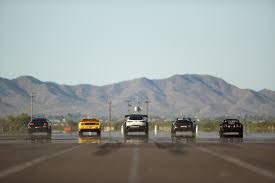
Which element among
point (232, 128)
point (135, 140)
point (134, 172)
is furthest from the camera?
point (232, 128)

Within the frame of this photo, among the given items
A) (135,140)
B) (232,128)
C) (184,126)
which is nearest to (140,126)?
(184,126)

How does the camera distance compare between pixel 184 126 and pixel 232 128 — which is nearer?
pixel 232 128

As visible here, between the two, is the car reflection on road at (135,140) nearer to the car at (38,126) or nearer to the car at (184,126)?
the car at (184,126)

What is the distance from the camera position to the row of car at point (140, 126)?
58125mm

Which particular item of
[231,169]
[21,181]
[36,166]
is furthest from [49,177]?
[231,169]

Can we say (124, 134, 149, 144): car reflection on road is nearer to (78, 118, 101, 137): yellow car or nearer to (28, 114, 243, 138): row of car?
(28, 114, 243, 138): row of car

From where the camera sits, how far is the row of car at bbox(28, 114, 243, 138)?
58.1 metres

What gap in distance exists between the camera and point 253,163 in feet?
80.8

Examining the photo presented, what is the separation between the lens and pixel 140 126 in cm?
5806

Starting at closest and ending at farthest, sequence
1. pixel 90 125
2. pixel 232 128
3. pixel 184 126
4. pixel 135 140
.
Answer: pixel 135 140 → pixel 232 128 → pixel 184 126 → pixel 90 125

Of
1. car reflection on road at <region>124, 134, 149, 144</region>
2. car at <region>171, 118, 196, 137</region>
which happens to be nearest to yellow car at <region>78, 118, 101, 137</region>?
car reflection on road at <region>124, 134, 149, 144</region>

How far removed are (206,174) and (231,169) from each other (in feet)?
7.07

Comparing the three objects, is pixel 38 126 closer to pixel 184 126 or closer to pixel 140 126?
pixel 140 126

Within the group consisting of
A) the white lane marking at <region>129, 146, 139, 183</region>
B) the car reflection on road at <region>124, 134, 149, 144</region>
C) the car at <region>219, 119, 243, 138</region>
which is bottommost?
the car reflection on road at <region>124, 134, 149, 144</region>
